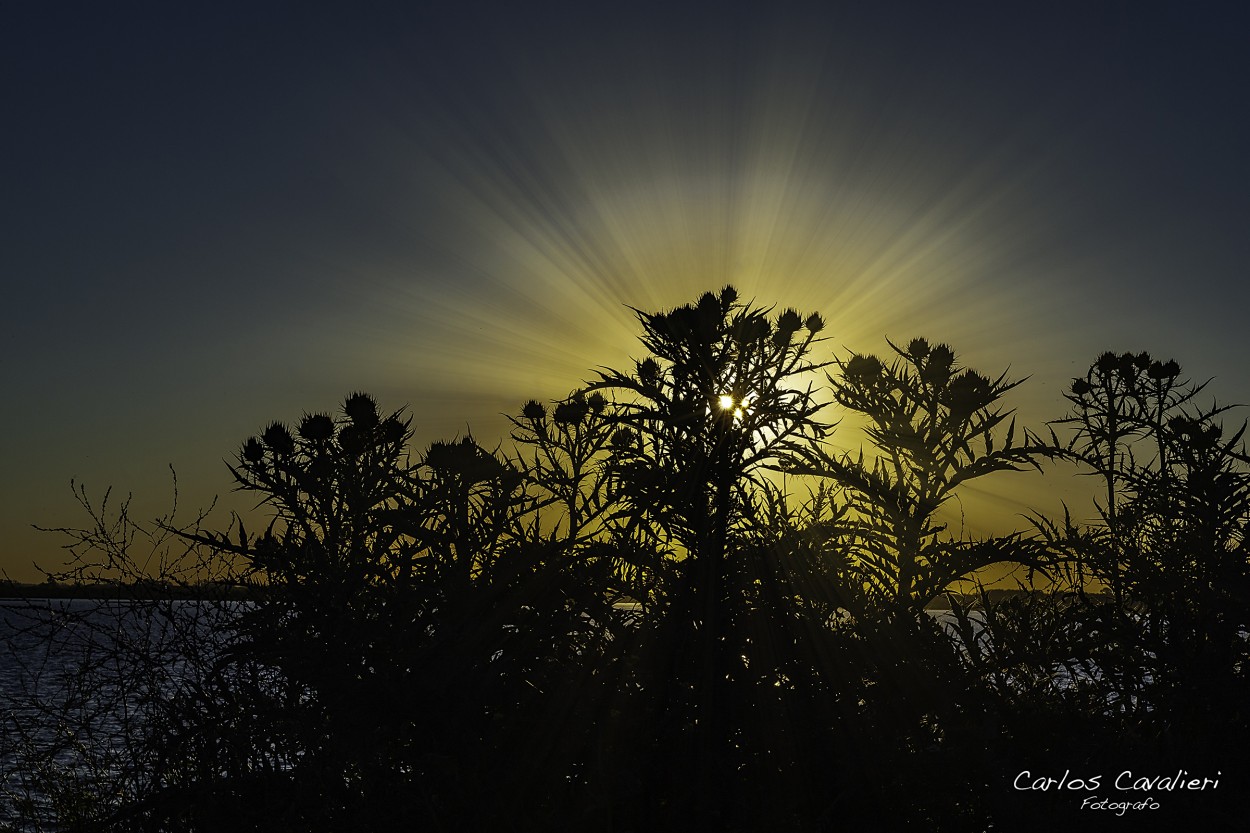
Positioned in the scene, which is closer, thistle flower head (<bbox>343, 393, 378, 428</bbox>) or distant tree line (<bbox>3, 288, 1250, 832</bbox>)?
distant tree line (<bbox>3, 288, 1250, 832</bbox>)

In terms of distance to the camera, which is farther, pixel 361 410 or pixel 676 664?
pixel 361 410

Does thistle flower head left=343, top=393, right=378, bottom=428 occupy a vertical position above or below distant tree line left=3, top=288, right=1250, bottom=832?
above

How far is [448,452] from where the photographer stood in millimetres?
3906

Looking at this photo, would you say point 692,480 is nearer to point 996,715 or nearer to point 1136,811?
point 996,715
